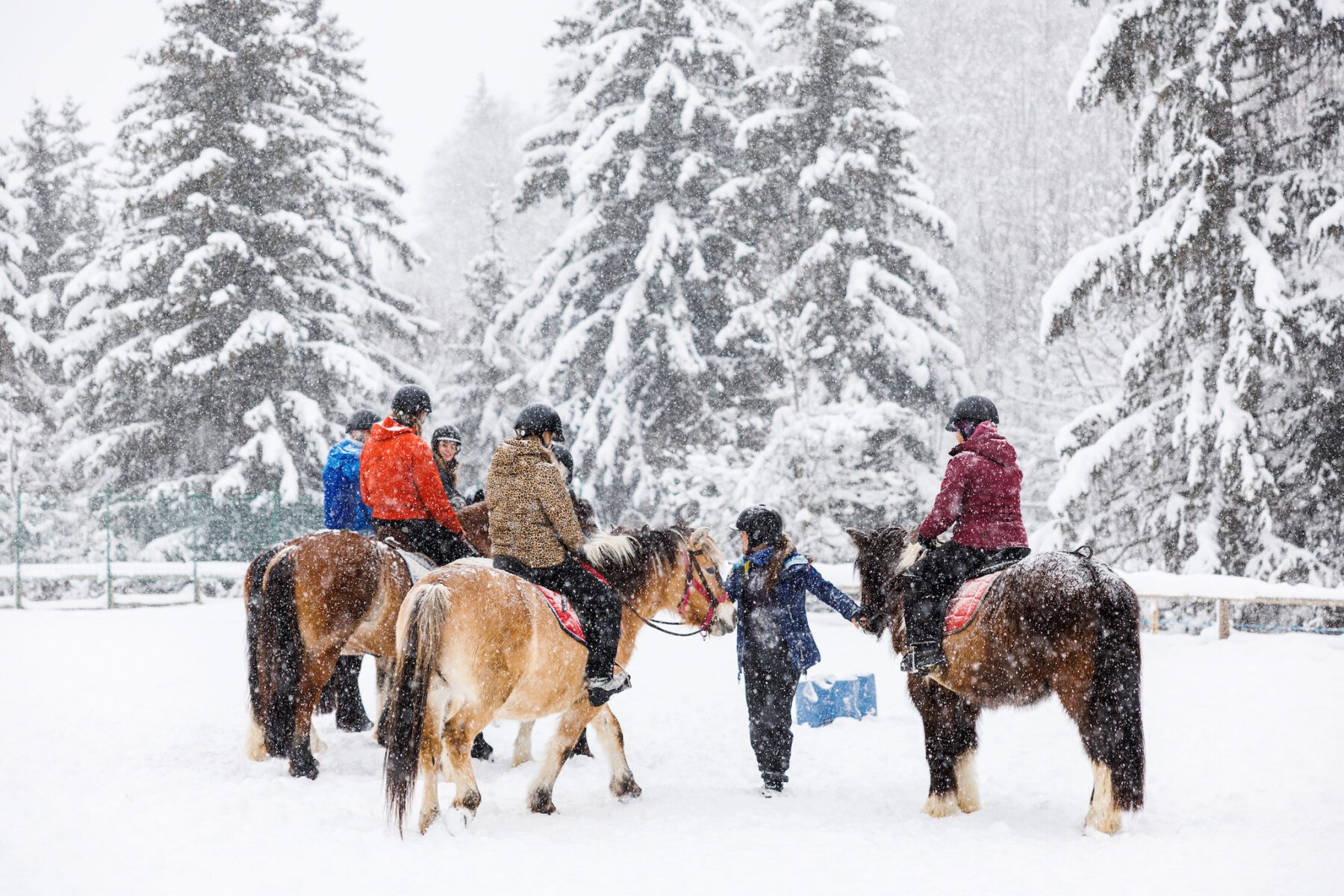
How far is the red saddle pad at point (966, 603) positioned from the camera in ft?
20.4

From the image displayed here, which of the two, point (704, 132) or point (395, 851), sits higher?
point (704, 132)

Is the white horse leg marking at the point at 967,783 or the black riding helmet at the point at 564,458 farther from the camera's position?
the black riding helmet at the point at 564,458

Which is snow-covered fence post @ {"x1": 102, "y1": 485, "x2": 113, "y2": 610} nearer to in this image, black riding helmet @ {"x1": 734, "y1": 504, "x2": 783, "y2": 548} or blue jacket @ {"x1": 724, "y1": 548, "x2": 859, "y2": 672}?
blue jacket @ {"x1": 724, "y1": 548, "x2": 859, "y2": 672}

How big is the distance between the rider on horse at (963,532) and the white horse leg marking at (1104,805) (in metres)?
1.07

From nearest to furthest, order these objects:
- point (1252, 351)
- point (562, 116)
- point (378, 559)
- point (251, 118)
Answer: point (378, 559)
point (1252, 351)
point (251, 118)
point (562, 116)

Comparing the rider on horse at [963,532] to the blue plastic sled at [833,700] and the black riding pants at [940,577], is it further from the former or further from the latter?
the blue plastic sled at [833,700]

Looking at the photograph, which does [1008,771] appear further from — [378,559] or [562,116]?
[562,116]

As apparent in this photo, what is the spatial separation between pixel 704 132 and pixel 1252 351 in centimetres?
1226

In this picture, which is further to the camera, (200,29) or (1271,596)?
(200,29)

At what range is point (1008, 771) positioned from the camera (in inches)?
304

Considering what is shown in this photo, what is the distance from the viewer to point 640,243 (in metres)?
22.9

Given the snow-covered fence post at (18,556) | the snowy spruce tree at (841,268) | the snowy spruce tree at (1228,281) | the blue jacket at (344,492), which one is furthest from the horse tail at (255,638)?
the snow-covered fence post at (18,556)

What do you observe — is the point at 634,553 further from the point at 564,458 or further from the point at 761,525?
the point at 564,458

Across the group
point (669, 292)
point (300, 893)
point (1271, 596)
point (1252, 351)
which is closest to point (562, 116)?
point (669, 292)
